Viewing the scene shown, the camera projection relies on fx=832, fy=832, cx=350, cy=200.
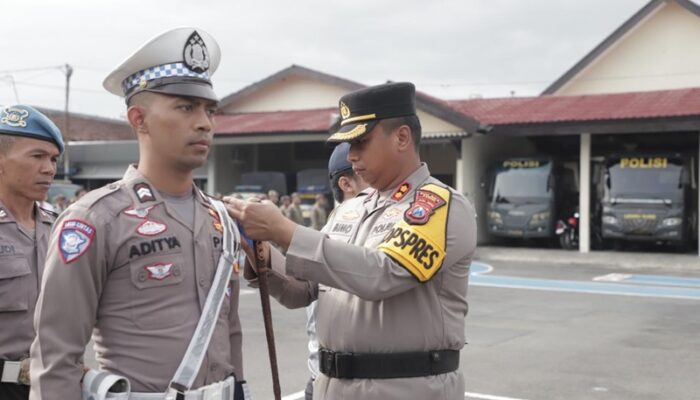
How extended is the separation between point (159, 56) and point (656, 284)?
15461 millimetres

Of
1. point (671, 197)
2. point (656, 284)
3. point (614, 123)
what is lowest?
point (656, 284)

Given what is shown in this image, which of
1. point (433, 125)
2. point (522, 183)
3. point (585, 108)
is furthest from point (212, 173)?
point (585, 108)

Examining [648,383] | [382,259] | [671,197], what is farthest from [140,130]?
[671,197]

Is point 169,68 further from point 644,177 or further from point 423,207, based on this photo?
point 644,177

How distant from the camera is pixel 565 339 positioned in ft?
32.1

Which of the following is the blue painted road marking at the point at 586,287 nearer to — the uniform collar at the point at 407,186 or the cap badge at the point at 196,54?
the uniform collar at the point at 407,186

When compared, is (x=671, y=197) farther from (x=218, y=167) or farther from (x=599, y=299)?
(x=218, y=167)

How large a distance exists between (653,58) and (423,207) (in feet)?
97.8

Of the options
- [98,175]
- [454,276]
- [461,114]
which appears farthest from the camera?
[98,175]

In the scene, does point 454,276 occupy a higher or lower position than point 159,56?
lower

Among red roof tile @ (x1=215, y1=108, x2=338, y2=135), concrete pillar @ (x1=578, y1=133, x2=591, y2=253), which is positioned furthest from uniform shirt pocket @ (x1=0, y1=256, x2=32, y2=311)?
red roof tile @ (x1=215, y1=108, x2=338, y2=135)

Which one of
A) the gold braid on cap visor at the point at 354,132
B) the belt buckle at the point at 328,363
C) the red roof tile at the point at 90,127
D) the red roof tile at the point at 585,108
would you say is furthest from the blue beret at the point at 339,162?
the red roof tile at the point at 90,127

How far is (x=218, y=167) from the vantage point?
3028 centimetres

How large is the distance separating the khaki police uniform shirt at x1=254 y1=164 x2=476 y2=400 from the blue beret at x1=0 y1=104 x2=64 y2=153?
4.08 feet
